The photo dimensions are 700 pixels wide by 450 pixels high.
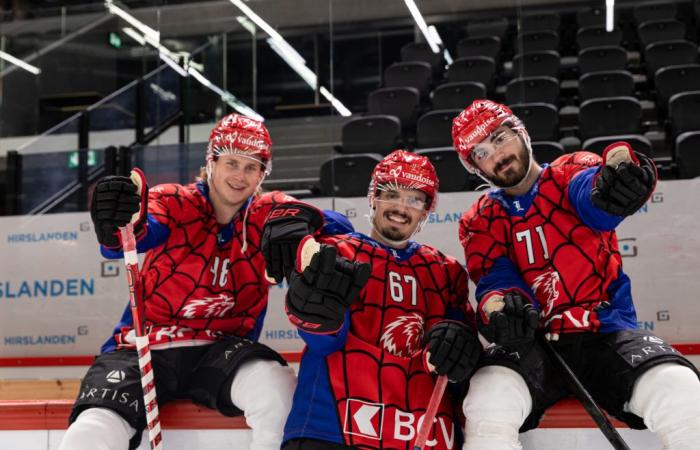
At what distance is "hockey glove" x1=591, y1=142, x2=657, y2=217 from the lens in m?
1.89

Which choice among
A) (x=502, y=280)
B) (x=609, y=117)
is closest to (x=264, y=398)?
(x=502, y=280)

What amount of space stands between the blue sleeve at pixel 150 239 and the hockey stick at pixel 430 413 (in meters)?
0.93

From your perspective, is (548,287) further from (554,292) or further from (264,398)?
(264,398)

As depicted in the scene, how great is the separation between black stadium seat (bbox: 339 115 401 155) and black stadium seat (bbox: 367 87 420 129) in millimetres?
36

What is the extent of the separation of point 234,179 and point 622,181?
1116 mm

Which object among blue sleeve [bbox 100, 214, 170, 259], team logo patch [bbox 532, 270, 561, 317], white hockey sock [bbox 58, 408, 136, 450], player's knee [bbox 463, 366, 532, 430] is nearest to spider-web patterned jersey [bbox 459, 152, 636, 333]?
team logo patch [bbox 532, 270, 561, 317]

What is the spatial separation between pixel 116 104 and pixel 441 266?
11.3ft

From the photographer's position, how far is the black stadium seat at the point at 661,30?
424cm

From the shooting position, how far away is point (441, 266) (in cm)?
221

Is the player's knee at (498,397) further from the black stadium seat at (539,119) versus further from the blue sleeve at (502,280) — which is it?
the black stadium seat at (539,119)

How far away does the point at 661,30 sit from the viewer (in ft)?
14.0

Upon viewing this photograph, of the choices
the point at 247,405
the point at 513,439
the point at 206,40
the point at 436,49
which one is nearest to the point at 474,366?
the point at 513,439

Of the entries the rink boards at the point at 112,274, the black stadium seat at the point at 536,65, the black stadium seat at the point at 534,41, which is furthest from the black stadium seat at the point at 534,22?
the rink boards at the point at 112,274

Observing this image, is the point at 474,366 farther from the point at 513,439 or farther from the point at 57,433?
the point at 57,433
